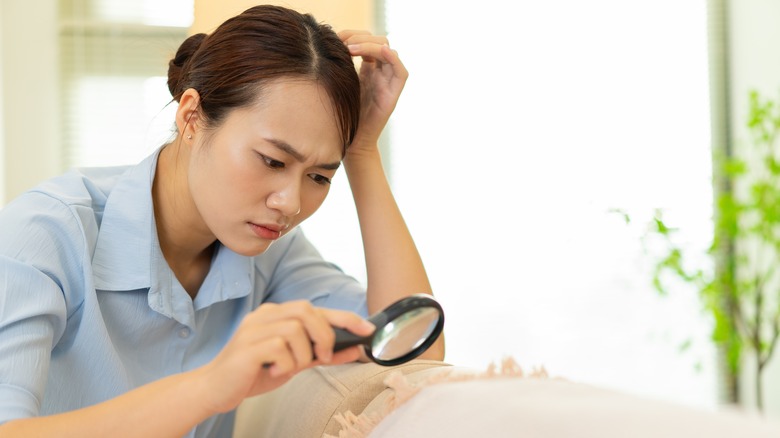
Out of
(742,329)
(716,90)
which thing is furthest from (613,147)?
(742,329)

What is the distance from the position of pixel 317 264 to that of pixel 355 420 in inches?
27.8

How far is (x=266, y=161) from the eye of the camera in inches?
46.6

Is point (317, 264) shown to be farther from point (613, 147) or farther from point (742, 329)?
point (742, 329)

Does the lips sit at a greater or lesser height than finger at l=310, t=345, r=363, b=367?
greater

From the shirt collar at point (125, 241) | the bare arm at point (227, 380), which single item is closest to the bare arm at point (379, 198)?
the shirt collar at point (125, 241)

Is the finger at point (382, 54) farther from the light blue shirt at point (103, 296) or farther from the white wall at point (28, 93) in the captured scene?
the white wall at point (28, 93)

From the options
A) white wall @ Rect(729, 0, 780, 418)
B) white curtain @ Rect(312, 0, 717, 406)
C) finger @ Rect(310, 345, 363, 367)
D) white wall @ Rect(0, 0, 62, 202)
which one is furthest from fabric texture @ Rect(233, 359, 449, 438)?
white wall @ Rect(729, 0, 780, 418)

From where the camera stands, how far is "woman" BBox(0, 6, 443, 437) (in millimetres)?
1081

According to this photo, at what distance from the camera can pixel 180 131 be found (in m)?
1.30

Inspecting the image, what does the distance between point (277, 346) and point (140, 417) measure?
20cm

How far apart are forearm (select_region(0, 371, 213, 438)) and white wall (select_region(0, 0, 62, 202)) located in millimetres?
2508

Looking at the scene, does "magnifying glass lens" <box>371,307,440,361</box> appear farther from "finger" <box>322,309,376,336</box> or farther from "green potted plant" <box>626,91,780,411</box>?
"green potted plant" <box>626,91,780,411</box>

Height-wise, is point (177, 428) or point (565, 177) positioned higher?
point (177, 428)

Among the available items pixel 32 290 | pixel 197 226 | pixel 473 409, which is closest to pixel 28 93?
pixel 197 226
